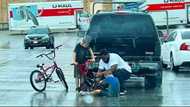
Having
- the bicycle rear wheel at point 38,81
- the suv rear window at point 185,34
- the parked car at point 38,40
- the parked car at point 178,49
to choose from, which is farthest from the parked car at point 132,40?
the parked car at point 38,40

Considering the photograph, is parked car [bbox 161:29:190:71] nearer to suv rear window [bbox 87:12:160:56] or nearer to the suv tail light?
the suv tail light

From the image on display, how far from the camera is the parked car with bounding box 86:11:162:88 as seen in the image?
19594 millimetres

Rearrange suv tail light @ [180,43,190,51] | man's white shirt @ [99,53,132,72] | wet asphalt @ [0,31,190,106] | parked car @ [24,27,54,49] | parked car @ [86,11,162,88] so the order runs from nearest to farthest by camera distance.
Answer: wet asphalt @ [0,31,190,106], man's white shirt @ [99,53,132,72], parked car @ [86,11,162,88], suv tail light @ [180,43,190,51], parked car @ [24,27,54,49]

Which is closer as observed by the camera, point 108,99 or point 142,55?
point 108,99

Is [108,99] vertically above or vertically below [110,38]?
below

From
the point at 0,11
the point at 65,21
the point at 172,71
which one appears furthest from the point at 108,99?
the point at 0,11

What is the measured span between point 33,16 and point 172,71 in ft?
149

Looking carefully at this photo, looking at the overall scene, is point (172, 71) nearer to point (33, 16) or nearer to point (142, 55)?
point (142, 55)

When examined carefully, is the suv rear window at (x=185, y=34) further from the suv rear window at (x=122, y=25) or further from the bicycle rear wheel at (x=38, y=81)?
the bicycle rear wheel at (x=38, y=81)

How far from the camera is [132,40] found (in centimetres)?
1992

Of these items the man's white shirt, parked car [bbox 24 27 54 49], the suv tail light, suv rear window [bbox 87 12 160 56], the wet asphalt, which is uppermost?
suv rear window [bbox 87 12 160 56]

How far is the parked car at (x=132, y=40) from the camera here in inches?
771

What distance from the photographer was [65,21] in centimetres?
7038

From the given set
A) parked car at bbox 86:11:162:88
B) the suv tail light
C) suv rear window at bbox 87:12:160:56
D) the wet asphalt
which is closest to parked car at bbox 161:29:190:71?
the suv tail light
